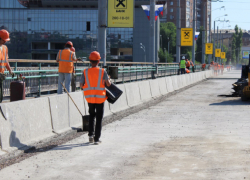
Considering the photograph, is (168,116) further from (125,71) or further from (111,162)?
(125,71)

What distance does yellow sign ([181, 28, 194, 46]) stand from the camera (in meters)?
44.0

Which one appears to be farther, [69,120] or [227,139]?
[69,120]

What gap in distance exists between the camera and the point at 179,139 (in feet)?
32.6

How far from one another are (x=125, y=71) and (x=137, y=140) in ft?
50.9

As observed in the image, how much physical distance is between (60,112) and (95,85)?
1.60 m

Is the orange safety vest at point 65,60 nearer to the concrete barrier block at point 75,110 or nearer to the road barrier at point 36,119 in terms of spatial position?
the road barrier at point 36,119

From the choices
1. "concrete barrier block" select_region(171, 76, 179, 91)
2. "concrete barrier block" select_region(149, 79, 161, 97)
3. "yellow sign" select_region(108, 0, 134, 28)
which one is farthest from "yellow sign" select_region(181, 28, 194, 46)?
"yellow sign" select_region(108, 0, 134, 28)

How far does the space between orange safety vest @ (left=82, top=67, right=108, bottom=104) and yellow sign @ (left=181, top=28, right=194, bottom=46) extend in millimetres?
35231

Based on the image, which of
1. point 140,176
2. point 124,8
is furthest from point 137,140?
point 124,8

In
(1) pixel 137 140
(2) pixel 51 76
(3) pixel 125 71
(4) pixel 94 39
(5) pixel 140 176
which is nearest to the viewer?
(5) pixel 140 176

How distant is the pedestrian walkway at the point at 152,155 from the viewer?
21.9 feet

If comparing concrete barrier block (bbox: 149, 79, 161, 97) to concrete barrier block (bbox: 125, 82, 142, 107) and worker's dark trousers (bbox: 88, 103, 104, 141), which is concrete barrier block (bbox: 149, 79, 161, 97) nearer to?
concrete barrier block (bbox: 125, 82, 142, 107)

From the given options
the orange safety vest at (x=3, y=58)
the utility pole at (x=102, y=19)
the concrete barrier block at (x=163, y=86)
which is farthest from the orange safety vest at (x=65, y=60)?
the concrete barrier block at (x=163, y=86)

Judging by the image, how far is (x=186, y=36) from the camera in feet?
146
